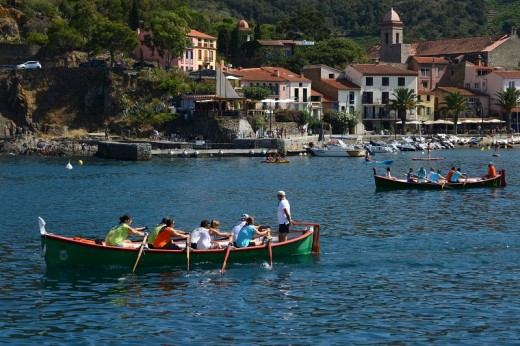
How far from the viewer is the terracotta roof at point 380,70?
13125cm

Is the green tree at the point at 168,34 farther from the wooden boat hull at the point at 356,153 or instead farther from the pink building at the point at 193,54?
the wooden boat hull at the point at 356,153

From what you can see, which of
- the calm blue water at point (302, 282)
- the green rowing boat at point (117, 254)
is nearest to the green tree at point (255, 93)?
the calm blue water at point (302, 282)

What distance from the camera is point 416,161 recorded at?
95.4 m

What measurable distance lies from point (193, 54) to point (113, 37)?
694 inches

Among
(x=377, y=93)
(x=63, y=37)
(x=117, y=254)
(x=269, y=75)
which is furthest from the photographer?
(x=377, y=93)

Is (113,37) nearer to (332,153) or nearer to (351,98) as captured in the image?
(332,153)

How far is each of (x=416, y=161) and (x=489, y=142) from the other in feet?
104

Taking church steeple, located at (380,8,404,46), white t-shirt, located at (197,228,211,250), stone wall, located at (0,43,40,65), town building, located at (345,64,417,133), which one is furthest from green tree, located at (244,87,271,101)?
white t-shirt, located at (197,228,211,250)

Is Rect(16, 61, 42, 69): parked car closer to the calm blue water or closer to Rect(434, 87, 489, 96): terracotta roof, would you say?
Rect(434, 87, 489, 96): terracotta roof

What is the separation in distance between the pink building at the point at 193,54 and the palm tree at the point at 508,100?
40202 mm

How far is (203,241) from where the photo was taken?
33781 millimetres

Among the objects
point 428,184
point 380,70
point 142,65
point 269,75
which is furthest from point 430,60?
point 428,184

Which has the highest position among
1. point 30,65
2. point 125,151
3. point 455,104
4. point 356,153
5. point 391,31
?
point 391,31

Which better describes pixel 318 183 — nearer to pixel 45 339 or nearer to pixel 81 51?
pixel 45 339
